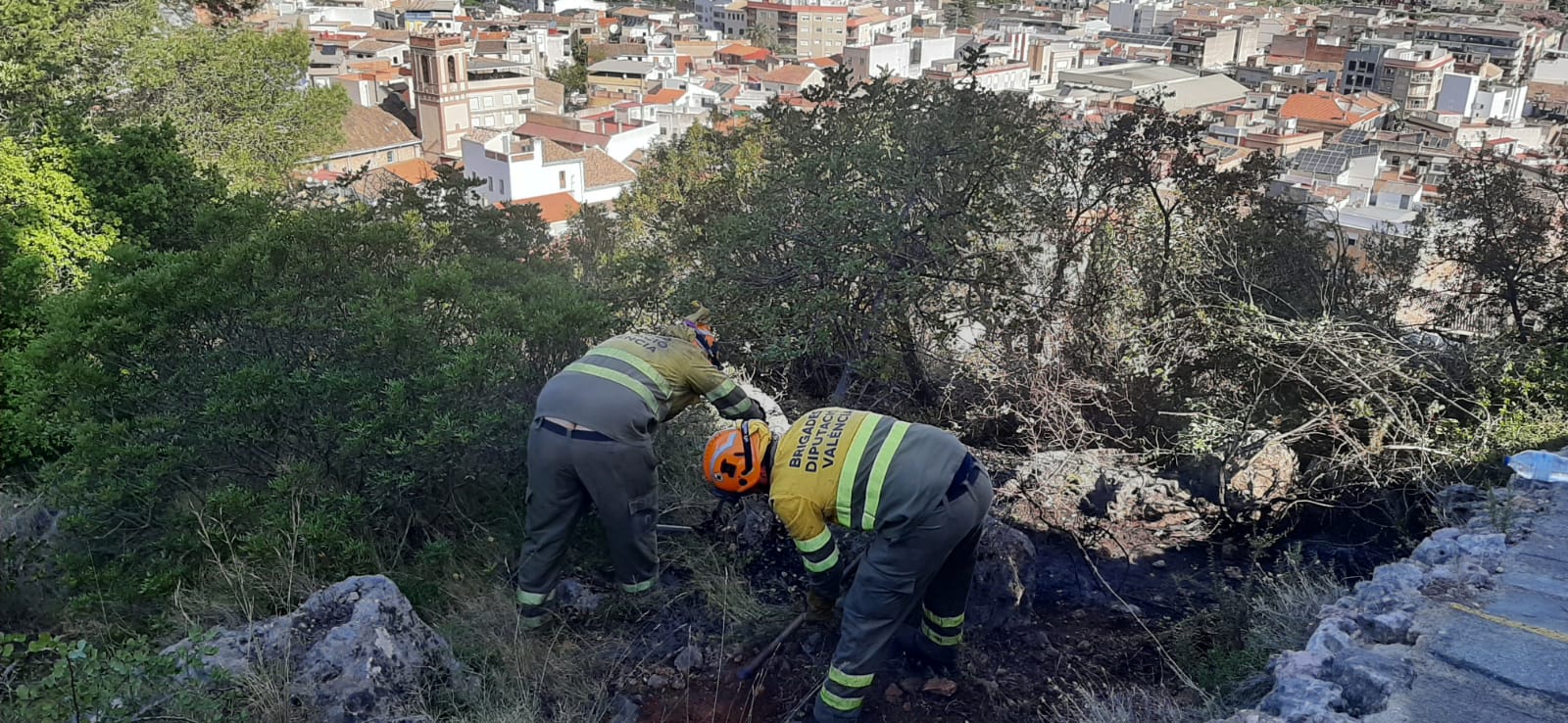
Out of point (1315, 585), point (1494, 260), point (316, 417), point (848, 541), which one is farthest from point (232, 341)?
point (1494, 260)

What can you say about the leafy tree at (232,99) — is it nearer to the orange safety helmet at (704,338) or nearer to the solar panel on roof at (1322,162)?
the orange safety helmet at (704,338)

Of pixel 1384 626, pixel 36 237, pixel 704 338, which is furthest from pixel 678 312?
pixel 36 237

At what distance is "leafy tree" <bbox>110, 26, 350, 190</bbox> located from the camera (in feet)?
45.3

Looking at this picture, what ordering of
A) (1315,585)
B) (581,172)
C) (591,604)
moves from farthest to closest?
(581,172)
(591,604)
(1315,585)

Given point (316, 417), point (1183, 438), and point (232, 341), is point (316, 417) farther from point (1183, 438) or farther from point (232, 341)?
point (1183, 438)

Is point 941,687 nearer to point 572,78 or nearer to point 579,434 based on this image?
point 579,434

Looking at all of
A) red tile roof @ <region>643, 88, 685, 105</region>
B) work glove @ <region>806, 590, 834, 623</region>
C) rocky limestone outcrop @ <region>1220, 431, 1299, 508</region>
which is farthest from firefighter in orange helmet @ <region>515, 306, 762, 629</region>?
red tile roof @ <region>643, 88, 685, 105</region>

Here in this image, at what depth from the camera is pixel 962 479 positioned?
12.6ft

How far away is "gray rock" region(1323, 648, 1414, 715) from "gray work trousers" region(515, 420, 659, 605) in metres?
2.69

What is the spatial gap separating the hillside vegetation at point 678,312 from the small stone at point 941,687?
32.5 inches

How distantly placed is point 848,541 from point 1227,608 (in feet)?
5.50

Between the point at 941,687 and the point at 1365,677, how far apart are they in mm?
1709

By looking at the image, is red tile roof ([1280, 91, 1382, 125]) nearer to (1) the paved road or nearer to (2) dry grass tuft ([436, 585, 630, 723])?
(1) the paved road

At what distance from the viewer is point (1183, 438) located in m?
5.32
